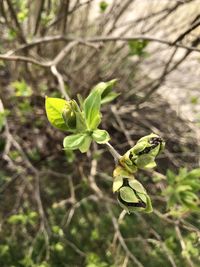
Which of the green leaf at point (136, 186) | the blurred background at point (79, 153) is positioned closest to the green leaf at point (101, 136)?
the green leaf at point (136, 186)

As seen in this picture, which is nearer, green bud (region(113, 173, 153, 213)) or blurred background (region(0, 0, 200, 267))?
green bud (region(113, 173, 153, 213))

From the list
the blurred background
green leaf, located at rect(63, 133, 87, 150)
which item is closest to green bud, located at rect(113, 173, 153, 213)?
green leaf, located at rect(63, 133, 87, 150)

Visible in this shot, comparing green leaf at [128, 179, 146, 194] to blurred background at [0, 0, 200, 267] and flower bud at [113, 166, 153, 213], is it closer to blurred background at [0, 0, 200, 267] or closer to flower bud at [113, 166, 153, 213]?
flower bud at [113, 166, 153, 213]

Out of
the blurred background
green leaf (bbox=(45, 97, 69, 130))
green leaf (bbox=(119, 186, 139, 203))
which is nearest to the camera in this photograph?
green leaf (bbox=(119, 186, 139, 203))

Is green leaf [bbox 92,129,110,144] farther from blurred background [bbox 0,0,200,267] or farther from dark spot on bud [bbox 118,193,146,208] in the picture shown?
blurred background [bbox 0,0,200,267]

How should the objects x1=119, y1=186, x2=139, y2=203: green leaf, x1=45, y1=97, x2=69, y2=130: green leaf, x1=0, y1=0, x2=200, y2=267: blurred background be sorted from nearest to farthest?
x1=119, y1=186, x2=139, y2=203: green leaf, x1=45, y1=97, x2=69, y2=130: green leaf, x1=0, y1=0, x2=200, y2=267: blurred background

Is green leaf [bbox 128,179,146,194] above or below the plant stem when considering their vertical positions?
below

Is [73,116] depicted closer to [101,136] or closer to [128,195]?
[101,136]

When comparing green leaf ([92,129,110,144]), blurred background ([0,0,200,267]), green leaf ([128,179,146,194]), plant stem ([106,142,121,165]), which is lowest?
blurred background ([0,0,200,267])

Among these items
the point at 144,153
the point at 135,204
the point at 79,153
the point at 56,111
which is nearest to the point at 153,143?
the point at 144,153
